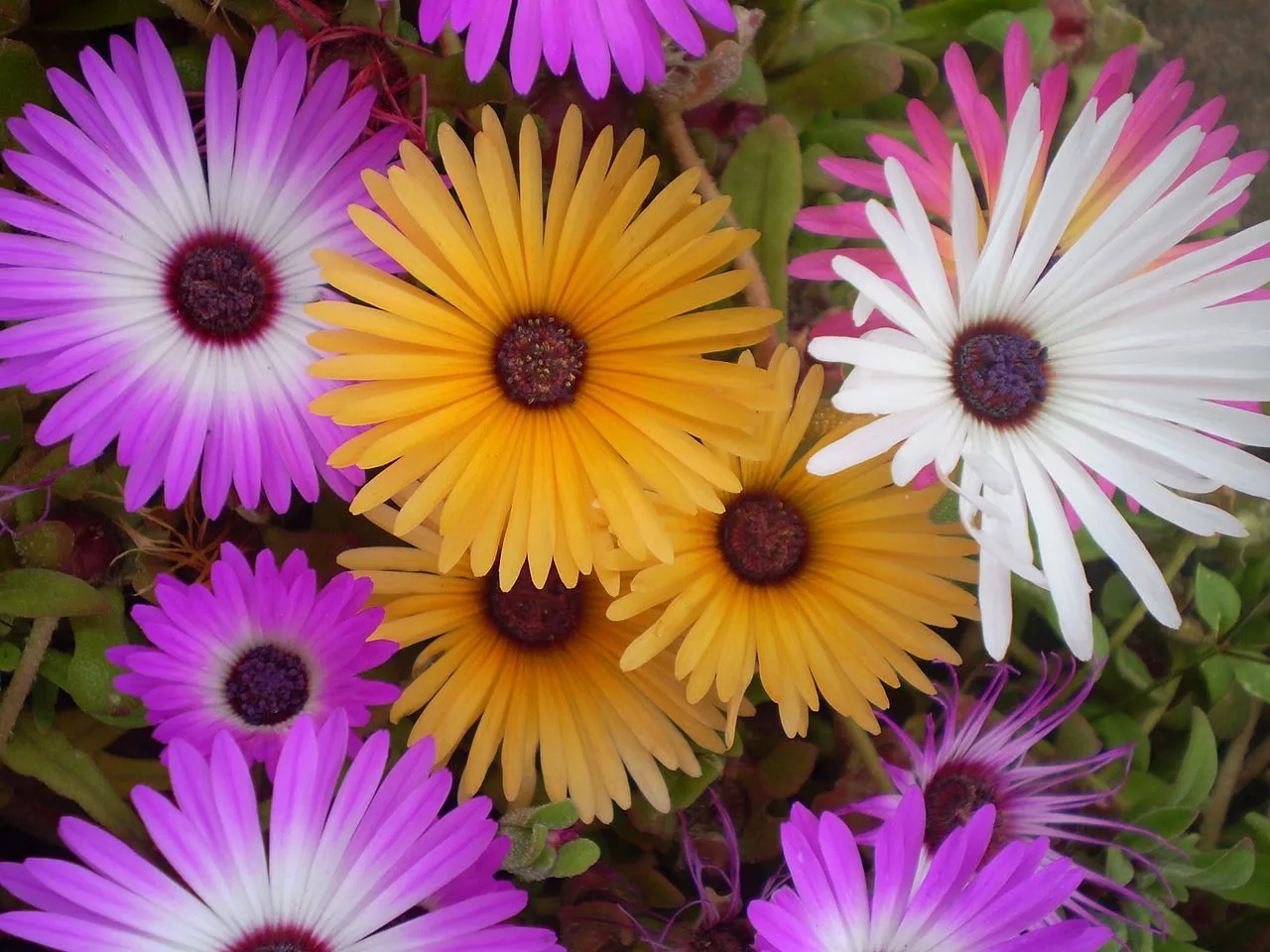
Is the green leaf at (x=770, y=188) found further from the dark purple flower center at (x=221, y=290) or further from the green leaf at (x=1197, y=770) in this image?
the green leaf at (x=1197, y=770)

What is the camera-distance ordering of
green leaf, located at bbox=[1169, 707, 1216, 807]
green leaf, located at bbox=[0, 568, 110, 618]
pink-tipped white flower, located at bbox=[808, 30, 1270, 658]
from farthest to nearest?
1. green leaf, located at bbox=[1169, 707, 1216, 807]
2. green leaf, located at bbox=[0, 568, 110, 618]
3. pink-tipped white flower, located at bbox=[808, 30, 1270, 658]

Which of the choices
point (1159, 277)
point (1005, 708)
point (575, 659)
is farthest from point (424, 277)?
point (1005, 708)

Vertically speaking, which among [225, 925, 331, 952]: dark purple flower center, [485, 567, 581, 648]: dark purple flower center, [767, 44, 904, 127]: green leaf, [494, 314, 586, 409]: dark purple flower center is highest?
[767, 44, 904, 127]: green leaf

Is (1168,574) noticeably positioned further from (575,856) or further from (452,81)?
(452,81)

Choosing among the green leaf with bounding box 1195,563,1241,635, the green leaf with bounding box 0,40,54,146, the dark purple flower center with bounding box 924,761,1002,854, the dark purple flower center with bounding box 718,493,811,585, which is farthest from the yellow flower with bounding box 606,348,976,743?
the green leaf with bounding box 0,40,54,146

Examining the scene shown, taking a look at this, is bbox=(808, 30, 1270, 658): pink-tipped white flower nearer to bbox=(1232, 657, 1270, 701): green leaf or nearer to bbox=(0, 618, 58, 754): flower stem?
bbox=(1232, 657, 1270, 701): green leaf
